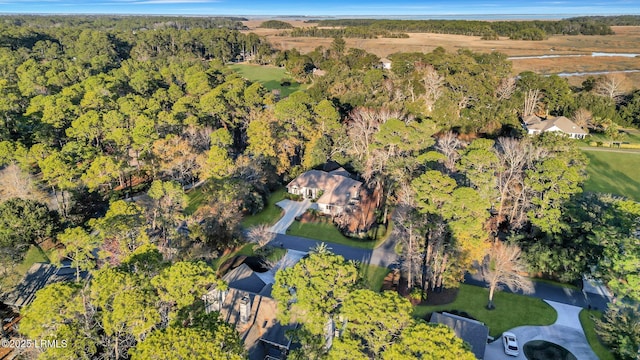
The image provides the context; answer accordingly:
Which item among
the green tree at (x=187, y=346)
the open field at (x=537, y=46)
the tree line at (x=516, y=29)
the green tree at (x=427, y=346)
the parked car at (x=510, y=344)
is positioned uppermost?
the tree line at (x=516, y=29)

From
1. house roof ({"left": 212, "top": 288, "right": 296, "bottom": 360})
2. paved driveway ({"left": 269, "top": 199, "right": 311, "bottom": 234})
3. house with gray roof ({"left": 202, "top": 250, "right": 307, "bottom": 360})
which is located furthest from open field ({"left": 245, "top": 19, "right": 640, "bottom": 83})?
house roof ({"left": 212, "top": 288, "right": 296, "bottom": 360})

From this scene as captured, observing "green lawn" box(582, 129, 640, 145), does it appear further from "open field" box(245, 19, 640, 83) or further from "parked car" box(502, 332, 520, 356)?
"parked car" box(502, 332, 520, 356)

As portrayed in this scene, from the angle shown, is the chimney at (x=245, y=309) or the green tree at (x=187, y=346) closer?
the green tree at (x=187, y=346)

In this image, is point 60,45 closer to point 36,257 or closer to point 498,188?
point 36,257

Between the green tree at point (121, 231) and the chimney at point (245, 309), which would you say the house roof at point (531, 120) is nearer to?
the chimney at point (245, 309)

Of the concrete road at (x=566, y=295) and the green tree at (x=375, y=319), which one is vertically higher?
the green tree at (x=375, y=319)

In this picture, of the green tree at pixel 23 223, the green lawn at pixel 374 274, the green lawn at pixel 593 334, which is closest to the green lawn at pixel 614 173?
the green lawn at pixel 593 334

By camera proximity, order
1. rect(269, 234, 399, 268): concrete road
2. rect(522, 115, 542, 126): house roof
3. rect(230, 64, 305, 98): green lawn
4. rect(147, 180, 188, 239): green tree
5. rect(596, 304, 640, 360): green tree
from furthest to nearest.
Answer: rect(230, 64, 305, 98): green lawn
rect(522, 115, 542, 126): house roof
rect(269, 234, 399, 268): concrete road
rect(147, 180, 188, 239): green tree
rect(596, 304, 640, 360): green tree
